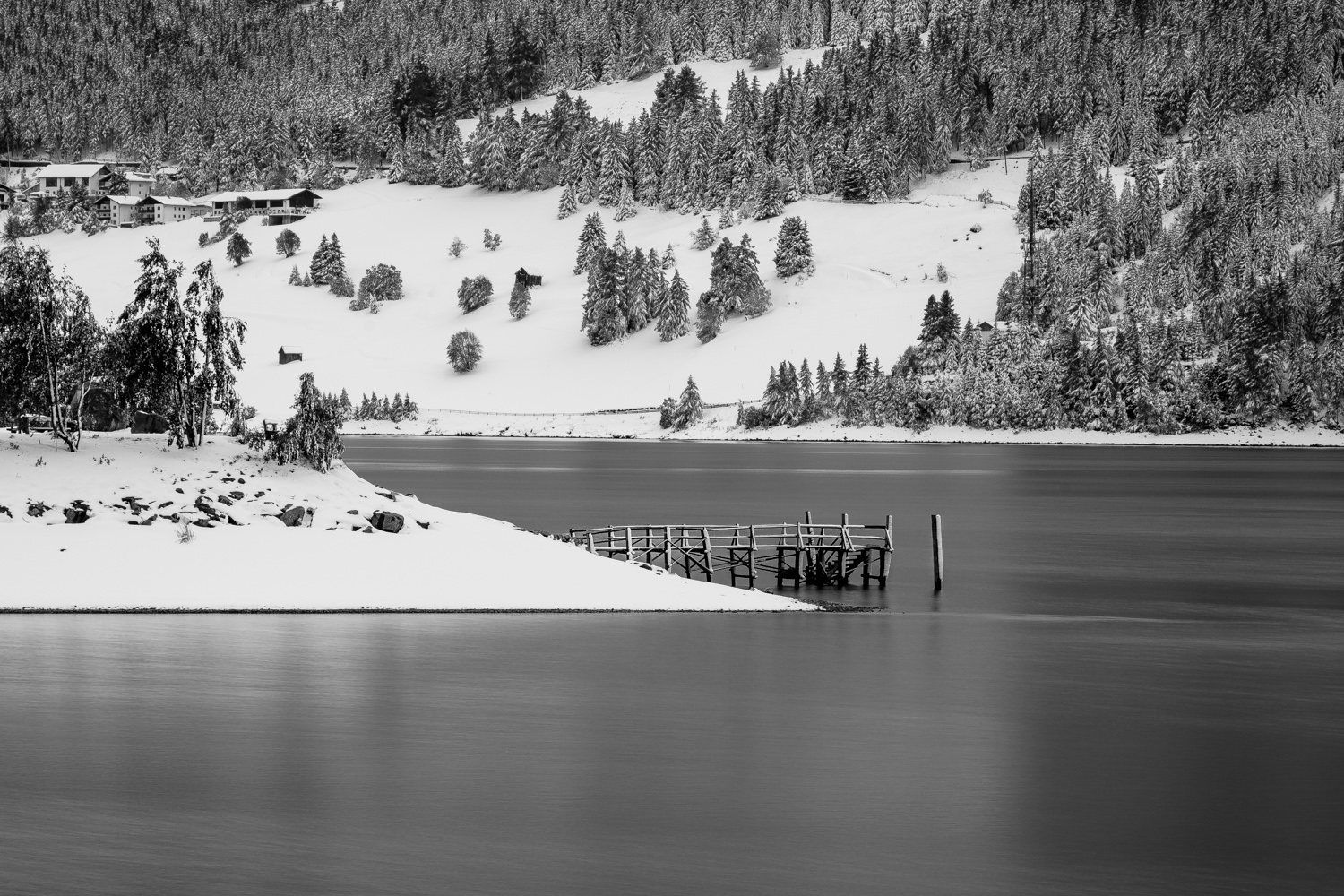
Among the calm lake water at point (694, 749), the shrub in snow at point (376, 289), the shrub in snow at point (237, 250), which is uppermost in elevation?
the shrub in snow at point (237, 250)

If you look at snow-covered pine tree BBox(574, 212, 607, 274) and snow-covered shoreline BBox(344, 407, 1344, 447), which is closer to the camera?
snow-covered shoreline BBox(344, 407, 1344, 447)

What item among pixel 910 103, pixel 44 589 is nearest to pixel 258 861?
pixel 44 589

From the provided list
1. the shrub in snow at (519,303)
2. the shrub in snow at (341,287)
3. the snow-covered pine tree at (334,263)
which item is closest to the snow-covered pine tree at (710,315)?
the shrub in snow at (519,303)

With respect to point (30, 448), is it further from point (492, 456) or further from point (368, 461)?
point (492, 456)

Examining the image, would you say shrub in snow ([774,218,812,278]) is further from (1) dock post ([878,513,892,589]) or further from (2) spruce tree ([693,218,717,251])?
(1) dock post ([878,513,892,589])

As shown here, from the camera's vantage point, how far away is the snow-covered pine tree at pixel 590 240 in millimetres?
179375

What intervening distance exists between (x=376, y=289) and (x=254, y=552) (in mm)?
150578

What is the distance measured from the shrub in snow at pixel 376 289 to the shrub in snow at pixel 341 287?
1859mm

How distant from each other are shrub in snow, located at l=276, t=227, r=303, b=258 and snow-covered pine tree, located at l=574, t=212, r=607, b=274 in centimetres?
4041

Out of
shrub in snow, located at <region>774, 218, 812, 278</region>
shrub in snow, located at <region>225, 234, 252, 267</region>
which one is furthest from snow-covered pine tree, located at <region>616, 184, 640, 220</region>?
shrub in snow, located at <region>225, 234, 252, 267</region>

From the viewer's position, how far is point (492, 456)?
119000 mm

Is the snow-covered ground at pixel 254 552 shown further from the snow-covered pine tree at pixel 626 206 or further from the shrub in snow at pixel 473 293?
the snow-covered pine tree at pixel 626 206

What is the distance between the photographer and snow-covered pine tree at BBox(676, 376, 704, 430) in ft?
474

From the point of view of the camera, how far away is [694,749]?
946 inches
